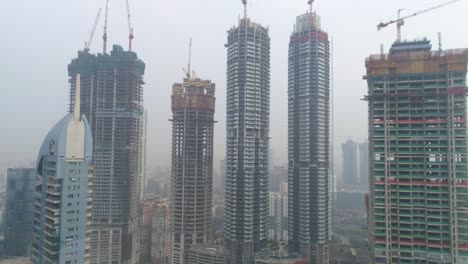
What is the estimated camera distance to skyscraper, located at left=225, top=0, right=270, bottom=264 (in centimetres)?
3312

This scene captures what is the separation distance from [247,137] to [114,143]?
13756 mm

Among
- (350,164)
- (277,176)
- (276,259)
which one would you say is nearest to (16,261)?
(276,259)

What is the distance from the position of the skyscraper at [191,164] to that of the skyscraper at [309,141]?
864 centimetres

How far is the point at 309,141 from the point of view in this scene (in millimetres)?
35469

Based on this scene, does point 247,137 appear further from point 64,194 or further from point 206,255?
point 64,194

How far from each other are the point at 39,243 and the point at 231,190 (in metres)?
19.2

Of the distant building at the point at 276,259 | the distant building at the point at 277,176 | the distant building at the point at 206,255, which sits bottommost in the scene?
the distant building at the point at 206,255

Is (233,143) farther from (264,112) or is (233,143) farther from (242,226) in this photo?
(242,226)

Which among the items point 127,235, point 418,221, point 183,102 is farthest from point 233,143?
point 418,221

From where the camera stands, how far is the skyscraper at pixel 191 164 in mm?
36094

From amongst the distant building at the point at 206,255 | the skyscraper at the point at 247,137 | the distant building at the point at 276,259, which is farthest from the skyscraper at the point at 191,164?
the distant building at the point at 276,259

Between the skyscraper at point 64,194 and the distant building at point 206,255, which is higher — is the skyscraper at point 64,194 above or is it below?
above

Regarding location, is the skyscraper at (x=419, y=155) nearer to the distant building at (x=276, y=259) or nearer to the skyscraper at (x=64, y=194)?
the distant building at (x=276, y=259)

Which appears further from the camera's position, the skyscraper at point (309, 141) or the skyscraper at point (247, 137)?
the skyscraper at point (309, 141)
